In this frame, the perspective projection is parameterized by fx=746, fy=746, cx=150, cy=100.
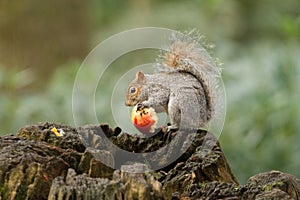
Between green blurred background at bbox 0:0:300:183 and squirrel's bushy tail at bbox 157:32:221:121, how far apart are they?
56.7 inches

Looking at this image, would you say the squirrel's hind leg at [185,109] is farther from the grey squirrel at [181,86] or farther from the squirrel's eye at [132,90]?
the squirrel's eye at [132,90]

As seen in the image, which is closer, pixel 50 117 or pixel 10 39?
pixel 50 117

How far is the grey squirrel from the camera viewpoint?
2527 mm

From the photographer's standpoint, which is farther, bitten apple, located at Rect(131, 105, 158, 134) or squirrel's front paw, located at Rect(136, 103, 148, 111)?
squirrel's front paw, located at Rect(136, 103, 148, 111)

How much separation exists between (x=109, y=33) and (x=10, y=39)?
274 cm

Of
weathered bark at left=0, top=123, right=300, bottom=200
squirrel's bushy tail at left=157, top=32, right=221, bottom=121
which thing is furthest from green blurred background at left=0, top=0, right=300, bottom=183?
weathered bark at left=0, top=123, right=300, bottom=200

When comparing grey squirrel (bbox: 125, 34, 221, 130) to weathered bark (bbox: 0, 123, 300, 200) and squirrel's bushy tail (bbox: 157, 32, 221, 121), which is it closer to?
squirrel's bushy tail (bbox: 157, 32, 221, 121)

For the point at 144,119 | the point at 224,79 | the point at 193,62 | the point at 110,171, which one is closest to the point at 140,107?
the point at 144,119

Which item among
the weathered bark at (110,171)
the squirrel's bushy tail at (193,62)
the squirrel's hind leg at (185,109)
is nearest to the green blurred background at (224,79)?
the squirrel's bushy tail at (193,62)

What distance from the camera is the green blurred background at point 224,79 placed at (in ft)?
14.1

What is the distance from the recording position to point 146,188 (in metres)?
1.82

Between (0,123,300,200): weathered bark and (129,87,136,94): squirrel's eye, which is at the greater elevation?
(129,87,136,94): squirrel's eye

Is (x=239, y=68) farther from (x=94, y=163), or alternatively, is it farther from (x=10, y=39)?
(x=94, y=163)

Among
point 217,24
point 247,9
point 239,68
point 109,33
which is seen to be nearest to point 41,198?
point 239,68
